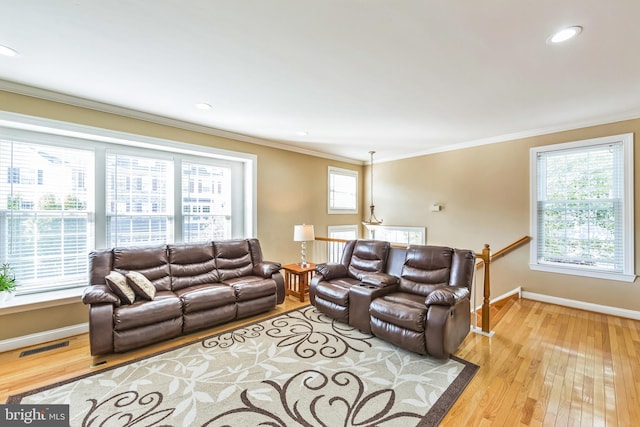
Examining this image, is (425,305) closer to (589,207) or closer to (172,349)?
(172,349)

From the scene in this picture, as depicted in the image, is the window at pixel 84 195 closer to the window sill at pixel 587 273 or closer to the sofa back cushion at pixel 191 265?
the sofa back cushion at pixel 191 265

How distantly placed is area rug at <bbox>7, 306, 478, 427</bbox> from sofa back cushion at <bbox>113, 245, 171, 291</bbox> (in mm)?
984

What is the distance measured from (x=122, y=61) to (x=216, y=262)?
2.59m

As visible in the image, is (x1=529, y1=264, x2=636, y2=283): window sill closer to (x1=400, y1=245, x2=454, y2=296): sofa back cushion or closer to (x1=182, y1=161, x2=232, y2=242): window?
(x1=400, y1=245, x2=454, y2=296): sofa back cushion

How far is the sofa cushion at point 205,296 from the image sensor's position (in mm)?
3061

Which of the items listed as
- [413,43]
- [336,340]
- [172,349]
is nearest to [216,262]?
[172,349]

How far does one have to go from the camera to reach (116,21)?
5.96ft

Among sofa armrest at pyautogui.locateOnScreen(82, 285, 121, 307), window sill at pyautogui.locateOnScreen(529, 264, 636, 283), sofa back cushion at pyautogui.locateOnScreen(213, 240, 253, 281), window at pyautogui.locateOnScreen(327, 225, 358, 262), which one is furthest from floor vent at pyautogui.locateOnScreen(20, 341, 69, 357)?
window sill at pyautogui.locateOnScreen(529, 264, 636, 283)

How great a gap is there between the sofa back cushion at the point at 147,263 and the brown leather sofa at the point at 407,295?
1950 millimetres

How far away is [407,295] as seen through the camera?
3172 mm

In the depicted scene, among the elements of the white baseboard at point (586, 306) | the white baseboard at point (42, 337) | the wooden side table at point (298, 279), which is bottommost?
the white baseboard at point (42, 337)

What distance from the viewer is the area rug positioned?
1.87 m

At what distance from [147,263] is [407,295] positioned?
3.24 m

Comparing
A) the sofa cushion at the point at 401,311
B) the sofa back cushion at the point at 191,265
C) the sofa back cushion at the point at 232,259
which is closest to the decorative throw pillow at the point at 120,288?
the sofa back cushion at the point at 191,265
